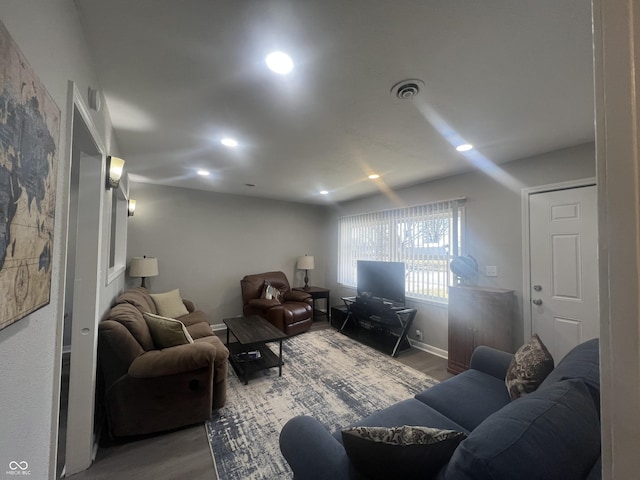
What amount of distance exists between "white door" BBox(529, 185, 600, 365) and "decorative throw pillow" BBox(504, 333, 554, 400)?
4.30ft

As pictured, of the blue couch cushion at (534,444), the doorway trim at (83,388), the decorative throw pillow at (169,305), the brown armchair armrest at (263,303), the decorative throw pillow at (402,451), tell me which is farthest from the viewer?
the brown armchair armrest at (263,303)

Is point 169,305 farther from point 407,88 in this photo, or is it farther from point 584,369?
point 584,369

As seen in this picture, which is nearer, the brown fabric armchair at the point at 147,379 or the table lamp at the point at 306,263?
the brown fabric armchair at the point at 147,379

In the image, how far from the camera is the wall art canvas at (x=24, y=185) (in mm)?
633

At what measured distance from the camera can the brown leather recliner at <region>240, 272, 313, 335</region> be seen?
13.7ft

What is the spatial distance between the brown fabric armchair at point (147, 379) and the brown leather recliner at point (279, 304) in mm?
1951

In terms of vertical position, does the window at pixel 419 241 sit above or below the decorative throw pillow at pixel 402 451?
above

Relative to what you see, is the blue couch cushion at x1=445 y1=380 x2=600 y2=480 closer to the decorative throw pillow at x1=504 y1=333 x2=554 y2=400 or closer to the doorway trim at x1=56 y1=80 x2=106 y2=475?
the decorative throw pillow at x1=504 y1=333 x2=554 y2=400

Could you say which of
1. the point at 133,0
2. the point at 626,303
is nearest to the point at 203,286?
the point at 133,0

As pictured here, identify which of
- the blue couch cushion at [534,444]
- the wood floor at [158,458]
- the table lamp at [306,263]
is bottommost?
the wood floor at [158,458]

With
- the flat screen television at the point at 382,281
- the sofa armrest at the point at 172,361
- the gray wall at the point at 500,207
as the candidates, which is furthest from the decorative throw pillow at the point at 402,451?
the flat screen television at the point at 382,281

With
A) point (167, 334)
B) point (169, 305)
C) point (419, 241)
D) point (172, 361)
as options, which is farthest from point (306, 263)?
point (172, 361)

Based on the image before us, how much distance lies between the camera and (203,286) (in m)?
4.72

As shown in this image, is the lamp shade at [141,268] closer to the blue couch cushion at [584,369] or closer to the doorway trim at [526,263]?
the blue couch cushion at [584,369]
